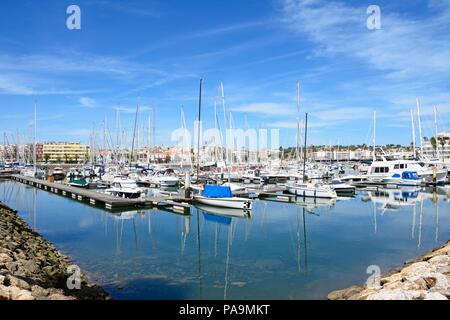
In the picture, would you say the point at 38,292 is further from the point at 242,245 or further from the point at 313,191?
the point at 313,191

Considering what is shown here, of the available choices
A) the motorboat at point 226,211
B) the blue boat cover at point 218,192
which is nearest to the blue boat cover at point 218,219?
the motorboat at point 226,211

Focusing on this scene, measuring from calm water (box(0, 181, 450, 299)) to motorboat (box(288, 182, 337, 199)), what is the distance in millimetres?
3365

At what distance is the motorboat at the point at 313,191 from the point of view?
1527 inches

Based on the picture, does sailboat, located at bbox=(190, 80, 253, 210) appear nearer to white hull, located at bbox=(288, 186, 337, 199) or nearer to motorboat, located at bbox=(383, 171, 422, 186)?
white hull, located at bbox=(288, 186, 337, 199)

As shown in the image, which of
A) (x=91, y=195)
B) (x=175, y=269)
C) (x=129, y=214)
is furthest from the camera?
(x=91, y=195)

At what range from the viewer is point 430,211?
3148 cm

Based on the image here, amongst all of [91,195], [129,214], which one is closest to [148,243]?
[129,214]

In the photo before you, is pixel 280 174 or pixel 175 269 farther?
pixel 280 174

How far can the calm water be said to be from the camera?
1394cm

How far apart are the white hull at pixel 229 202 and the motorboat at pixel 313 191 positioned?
414 inches

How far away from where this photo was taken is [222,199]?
103ft

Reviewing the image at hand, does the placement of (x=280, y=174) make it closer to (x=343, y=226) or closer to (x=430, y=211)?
(x=430, y=211)
